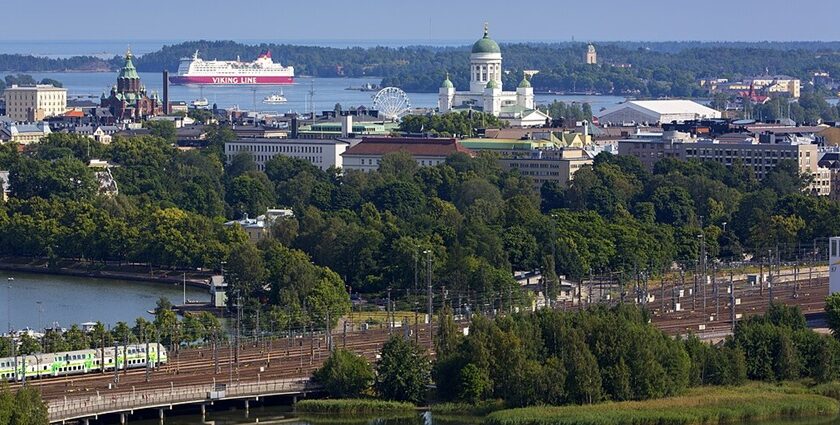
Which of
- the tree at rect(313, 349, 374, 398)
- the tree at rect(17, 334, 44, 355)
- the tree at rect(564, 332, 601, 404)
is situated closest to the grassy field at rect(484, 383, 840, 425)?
the tree at rect(564, 332, 601, 404)

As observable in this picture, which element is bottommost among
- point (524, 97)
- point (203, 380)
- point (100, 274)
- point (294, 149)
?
point (100, 274)

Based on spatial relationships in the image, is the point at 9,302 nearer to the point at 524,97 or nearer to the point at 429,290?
the point at 429,290

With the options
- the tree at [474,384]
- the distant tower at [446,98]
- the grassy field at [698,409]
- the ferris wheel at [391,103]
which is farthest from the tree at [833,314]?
the distant tower at [446,98]

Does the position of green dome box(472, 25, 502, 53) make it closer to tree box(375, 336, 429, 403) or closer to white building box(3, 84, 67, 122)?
white building box(3, 84, 67, 122)

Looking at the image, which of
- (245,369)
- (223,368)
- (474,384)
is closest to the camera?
(474,384)

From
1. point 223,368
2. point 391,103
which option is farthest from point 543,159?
point 223,368

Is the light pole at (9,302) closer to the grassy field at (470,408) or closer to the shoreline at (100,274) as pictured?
the shoreline at (100,274)

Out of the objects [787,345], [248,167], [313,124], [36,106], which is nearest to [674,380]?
[787,345]

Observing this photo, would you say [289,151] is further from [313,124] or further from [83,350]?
[83,350]

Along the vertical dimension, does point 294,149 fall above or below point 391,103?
below

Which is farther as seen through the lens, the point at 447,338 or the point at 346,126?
the point at 346,126
